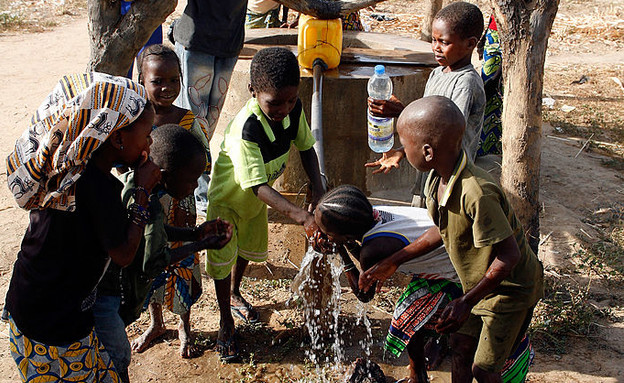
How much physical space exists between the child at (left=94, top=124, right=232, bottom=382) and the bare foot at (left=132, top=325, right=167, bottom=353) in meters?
0.80

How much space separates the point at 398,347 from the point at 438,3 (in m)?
5.84

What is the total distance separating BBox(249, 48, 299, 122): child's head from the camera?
2686 mm

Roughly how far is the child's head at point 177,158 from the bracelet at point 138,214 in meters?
0.45

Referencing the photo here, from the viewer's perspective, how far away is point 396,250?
243cm

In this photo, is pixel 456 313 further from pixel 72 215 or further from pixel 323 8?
pixel 323 8

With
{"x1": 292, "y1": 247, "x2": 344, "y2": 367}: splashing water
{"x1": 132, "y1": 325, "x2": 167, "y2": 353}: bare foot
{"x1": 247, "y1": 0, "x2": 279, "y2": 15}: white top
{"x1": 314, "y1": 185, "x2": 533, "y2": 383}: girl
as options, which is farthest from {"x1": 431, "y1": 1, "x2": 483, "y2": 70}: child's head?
{"x1": 247, "y1": 0, "x2": 279, "y2": 15}: white top

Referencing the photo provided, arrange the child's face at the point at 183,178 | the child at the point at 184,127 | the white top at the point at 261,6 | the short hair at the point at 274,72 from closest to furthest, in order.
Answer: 1. the child's face at the point at 183,178
2. the short hair at the point at 274,72
3. the child at the point at 184,127
4. the white top at the point at 261,6

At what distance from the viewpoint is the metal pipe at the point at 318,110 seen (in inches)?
143

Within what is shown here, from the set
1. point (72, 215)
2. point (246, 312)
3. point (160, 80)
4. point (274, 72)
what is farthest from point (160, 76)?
point (246, 312)

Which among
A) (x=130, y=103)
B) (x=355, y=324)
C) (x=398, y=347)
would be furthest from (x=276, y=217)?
(x=130, y=103)

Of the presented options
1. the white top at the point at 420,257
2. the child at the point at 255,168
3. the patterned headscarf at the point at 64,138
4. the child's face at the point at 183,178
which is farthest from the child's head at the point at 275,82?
the patterned headscarf at the point at 64,138

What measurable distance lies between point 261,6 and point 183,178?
4733 millimetres

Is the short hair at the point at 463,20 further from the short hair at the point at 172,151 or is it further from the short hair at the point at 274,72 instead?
the short hair at the point at 172,151

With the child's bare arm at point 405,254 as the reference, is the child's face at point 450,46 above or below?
above
